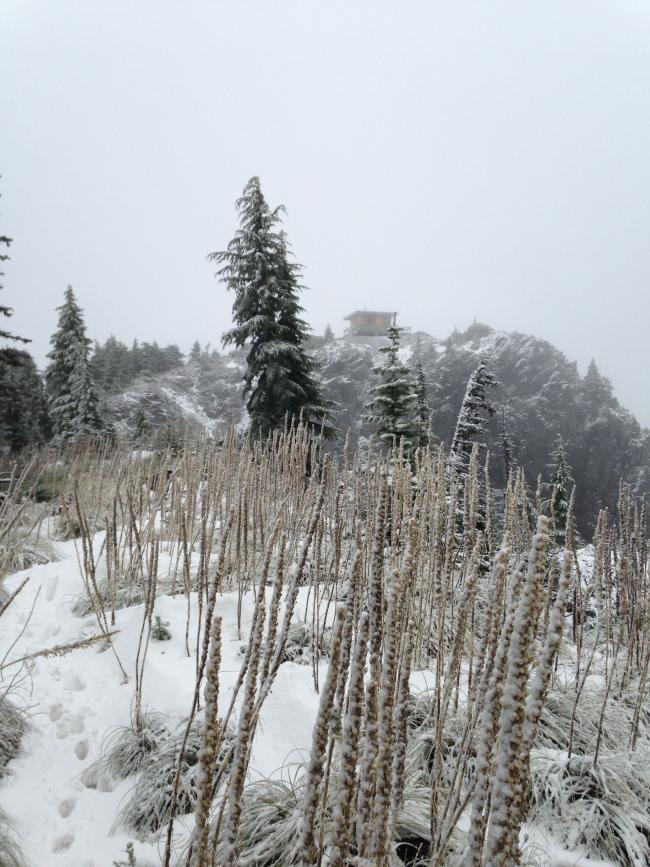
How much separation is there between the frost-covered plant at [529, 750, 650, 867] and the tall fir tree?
69.5 ft

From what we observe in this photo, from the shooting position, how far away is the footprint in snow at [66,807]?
2051 mm

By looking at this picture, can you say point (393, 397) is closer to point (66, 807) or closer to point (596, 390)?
point (66, 807)

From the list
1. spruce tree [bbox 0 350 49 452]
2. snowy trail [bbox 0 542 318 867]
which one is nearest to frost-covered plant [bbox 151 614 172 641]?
snowy trail [bbox 0 542 318 867]

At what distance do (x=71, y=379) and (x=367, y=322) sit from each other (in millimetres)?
50380

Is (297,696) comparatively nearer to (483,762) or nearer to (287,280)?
(483,762)

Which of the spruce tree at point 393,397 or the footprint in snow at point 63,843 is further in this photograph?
the spruce tree at point 393,397

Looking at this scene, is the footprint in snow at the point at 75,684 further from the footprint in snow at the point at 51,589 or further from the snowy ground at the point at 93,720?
the footprint in snow at the point at 51,589

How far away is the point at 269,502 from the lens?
541 centimetres

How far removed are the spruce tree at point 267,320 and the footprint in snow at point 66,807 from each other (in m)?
11.3

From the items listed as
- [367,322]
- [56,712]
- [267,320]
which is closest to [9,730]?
[56,712]

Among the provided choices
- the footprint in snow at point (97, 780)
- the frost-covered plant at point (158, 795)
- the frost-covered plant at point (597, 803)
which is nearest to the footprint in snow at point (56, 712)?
the footprint in snow at point (97, 780)

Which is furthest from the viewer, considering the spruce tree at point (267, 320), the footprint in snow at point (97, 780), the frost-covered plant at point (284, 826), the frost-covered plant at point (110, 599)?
the spruce tree at point (267, 320)

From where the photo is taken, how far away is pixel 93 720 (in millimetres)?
2602

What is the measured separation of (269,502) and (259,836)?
3.77m
